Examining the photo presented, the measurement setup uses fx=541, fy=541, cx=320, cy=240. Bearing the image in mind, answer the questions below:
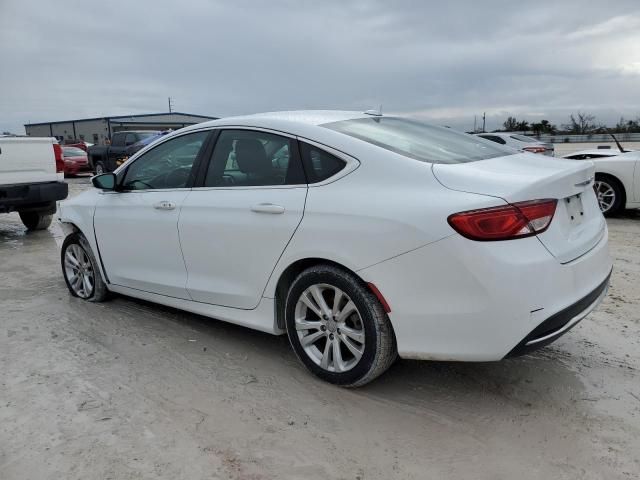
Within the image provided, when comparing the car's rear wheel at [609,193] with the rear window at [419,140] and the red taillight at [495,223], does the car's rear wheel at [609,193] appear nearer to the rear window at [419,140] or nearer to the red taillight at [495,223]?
the rear window at [419,140]

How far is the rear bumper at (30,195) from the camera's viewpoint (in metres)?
7.43

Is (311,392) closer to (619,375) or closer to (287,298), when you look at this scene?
(287,298)

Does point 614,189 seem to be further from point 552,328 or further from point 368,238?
point 368,238

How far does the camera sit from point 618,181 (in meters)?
8.05

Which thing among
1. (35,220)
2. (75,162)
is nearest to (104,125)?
(75,162)

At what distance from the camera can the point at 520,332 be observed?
98.0 inches

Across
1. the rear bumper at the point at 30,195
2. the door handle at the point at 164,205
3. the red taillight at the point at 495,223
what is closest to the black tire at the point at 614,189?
the red taillight at the point at 495,223

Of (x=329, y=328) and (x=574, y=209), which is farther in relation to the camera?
(x=329, y=328)

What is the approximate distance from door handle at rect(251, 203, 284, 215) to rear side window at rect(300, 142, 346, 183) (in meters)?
0.24

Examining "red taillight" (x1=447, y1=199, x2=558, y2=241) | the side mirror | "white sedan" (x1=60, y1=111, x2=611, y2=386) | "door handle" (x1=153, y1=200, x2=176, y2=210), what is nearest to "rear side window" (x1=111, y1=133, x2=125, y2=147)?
the side mirror

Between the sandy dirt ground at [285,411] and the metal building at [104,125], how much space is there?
5085 cm

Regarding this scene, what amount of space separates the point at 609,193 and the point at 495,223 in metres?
6.76

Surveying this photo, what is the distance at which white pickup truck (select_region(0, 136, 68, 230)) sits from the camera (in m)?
7.41

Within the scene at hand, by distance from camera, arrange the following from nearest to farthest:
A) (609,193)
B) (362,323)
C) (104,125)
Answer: (362,323) < (609,193) < (104,125)
